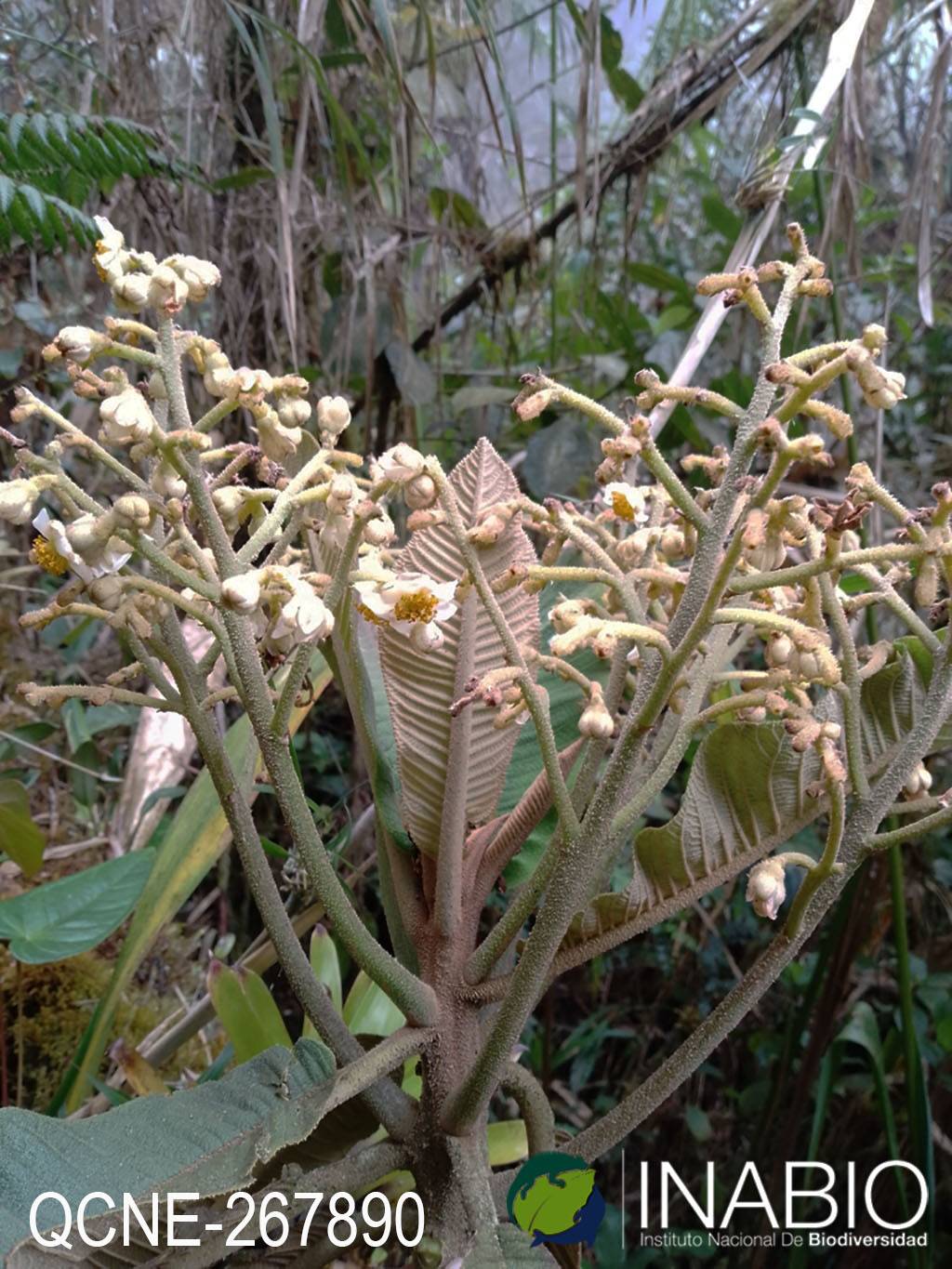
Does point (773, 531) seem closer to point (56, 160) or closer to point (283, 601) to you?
point (283, 601)

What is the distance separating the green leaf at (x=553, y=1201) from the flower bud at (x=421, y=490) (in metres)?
0.36

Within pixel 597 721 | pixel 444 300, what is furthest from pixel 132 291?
pixel 444 300

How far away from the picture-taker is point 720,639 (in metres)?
0.55

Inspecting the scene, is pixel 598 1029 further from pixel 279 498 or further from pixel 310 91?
pixel 310 91

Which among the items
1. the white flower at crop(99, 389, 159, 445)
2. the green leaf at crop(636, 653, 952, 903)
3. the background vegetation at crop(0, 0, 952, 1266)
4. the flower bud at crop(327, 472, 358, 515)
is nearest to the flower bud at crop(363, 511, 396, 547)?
the flower bud at crop(327, 472, 358, 515)

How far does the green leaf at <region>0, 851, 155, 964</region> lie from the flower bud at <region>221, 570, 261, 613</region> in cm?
35

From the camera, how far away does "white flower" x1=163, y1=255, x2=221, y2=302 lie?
20.2 inches

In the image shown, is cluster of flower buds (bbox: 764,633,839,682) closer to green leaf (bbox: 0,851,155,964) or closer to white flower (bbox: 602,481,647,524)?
white flower (bbox: 602,481,647,524)

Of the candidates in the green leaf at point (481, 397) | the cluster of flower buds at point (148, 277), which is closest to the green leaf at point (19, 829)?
the cluster of flower buds at point (148, 277)

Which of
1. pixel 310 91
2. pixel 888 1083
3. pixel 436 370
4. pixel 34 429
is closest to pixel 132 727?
pixel 34 429

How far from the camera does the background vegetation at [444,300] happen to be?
0.90 meters

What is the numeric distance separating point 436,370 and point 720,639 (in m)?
1.08

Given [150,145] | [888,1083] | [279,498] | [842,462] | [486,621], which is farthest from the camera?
[842,462]

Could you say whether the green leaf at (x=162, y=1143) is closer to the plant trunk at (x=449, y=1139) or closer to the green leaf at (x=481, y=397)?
the plant trunk at (x=449, y=1139)
